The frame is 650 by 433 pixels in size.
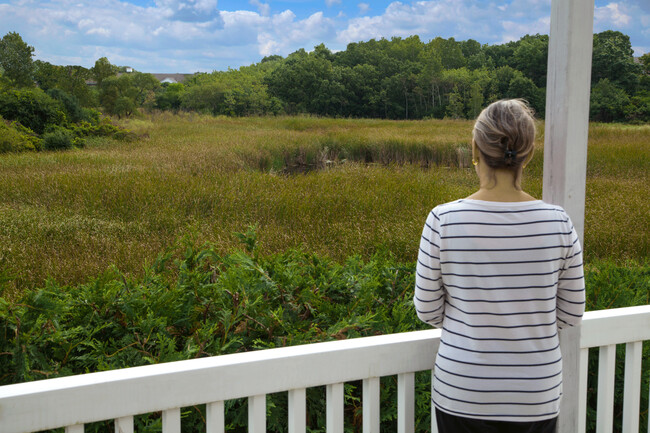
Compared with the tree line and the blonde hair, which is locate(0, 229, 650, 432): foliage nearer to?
the blonde hair

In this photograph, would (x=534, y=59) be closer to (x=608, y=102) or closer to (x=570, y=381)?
(x=608, y=102)

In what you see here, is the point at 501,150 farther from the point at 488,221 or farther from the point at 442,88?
the point at 442,88

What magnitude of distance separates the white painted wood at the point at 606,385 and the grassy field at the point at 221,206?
2.01m

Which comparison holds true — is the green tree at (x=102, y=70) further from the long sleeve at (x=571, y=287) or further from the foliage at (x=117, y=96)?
the long sleeve at (x=571, y=287)

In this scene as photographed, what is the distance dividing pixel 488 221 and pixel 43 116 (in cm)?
2017

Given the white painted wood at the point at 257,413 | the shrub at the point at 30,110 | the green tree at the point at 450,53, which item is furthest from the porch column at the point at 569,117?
the green tree at the point at 450,53

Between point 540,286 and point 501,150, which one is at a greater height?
point 501,150

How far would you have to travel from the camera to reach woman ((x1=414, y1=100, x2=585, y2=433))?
51.9 inches

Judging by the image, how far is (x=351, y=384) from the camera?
6.51ft

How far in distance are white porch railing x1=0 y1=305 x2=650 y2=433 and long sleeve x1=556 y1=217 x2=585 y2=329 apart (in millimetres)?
271

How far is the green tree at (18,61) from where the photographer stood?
29484 millimetres

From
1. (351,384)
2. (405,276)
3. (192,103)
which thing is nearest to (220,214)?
(405,276)

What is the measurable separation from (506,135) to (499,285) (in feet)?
1.15

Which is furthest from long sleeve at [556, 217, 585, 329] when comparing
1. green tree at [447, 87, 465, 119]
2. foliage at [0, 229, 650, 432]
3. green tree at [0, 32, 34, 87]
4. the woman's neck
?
green tree at [0, 32, 34, 87]
